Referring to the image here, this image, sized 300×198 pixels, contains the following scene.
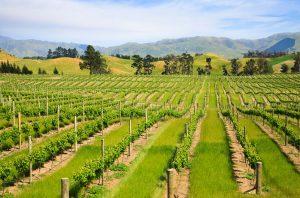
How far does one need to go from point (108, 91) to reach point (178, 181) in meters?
71.6

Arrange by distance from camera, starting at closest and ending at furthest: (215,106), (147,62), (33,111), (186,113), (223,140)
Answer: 1. (223,140)
2. (33,111)
3. (186,113)
4. (215,106)
5. (147,62)

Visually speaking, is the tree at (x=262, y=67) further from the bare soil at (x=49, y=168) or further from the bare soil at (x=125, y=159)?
the bare soil at (x=49, y=168)

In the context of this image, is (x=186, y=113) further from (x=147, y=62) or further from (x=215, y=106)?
(x=147, y=62)

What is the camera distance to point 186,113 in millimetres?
58875

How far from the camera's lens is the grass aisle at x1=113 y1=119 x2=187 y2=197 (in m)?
16.8

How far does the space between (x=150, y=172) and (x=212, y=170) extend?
335 cm

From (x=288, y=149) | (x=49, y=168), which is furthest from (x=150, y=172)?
(x=288, y=149)

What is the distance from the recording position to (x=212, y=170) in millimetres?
20656

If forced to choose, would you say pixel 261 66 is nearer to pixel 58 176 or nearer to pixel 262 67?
pixel 262 67

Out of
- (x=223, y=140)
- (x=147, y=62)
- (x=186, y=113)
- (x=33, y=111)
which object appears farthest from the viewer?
(x=147, y=62)

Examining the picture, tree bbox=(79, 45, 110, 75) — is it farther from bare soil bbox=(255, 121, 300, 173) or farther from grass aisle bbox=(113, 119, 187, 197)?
grass aisle bbox=(113, 119, 187, 197)

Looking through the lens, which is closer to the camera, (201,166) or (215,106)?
(201,166)

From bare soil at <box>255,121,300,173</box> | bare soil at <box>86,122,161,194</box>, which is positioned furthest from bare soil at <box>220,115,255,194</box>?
bare soil at <box>86,122,161,194</box>

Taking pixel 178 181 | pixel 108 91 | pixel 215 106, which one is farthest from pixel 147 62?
pixel 178 181
